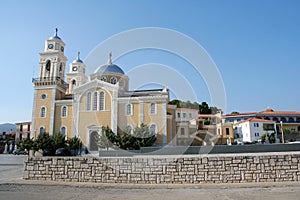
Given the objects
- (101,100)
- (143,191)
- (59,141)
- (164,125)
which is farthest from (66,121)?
(143,191)

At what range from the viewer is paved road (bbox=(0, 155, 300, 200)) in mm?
7621

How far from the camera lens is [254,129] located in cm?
4112

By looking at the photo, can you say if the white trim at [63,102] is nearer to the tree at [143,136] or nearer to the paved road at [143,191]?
the tree at [143,136]

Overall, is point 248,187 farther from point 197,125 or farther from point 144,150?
point 197,125

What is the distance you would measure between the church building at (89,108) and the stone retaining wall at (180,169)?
1796cm

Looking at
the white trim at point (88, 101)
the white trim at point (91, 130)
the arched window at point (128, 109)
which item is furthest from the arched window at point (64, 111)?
the arched window at point (128, 109)

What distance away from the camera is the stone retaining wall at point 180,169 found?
9352 mm

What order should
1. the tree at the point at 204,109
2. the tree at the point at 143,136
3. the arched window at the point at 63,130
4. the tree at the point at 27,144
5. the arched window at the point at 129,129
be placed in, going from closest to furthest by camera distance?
the tree at the point at 143,136 → the arched window at the point at 129,129 → the tree at the point at 27,144 → the arched window at the point at 63,130 → the tree at the point at 204,109

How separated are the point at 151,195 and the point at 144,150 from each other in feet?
22.2

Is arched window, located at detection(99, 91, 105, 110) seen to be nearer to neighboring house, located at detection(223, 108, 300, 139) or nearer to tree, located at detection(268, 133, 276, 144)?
tree, located at detection(268, 133, 276, 144)

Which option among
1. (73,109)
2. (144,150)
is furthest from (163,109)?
(144,150)

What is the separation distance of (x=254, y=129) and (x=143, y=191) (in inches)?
1478

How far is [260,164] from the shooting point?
30.8 feet

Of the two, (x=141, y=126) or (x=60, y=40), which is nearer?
(x=141, y=126)
